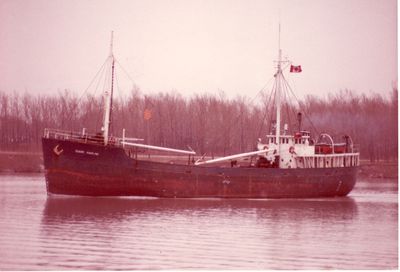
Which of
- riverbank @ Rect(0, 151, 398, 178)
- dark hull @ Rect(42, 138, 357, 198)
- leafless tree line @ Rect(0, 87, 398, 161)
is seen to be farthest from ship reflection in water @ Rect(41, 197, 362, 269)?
riverbank @ Rect(0, 151, 398, 178)

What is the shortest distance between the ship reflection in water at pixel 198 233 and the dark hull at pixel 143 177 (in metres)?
0.45

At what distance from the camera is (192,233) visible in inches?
621

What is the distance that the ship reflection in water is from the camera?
43.4 feet

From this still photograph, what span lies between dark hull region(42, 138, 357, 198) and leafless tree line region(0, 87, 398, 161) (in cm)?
164

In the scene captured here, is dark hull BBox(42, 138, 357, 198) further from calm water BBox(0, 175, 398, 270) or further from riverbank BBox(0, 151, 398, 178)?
riverbank BBox(0, 151, 398, 178)

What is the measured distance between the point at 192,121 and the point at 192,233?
10.7m

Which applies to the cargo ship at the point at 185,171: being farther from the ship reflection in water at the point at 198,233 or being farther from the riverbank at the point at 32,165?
the riverbank at the point at 32,165

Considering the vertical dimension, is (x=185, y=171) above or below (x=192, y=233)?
above

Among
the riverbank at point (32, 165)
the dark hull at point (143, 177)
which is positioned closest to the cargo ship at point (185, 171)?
the dark hull at point (143, 177)

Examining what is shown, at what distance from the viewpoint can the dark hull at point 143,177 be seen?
2142 centimetres

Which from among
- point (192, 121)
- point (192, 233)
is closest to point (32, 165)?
point (192, 121)

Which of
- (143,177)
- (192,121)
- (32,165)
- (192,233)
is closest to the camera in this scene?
(192,233)

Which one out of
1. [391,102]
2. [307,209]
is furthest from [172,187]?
[391,102]

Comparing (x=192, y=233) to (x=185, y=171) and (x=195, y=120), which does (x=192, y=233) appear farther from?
(x=195, y=120)
